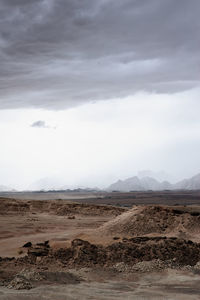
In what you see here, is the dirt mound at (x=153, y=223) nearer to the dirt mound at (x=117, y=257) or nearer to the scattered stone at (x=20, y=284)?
the dirt mound at (x=117, y=257)

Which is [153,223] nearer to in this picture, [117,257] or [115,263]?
[117,257]

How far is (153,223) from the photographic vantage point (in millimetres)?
23328

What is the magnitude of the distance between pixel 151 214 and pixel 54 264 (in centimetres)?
1020

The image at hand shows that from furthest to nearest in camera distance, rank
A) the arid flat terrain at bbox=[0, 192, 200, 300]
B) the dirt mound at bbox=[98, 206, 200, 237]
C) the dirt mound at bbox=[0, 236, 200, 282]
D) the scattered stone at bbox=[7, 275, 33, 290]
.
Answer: the dirt mound at bbox=[98, 206, 200, 237] → the dirt mound at bbox=[0, 236, 200, 282] → the arid flat terrain at bbox=[0, 192, 200, 300] → the scattered stone at bbox=[7, 275, 33, 290]

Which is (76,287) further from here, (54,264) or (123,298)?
(54,264)

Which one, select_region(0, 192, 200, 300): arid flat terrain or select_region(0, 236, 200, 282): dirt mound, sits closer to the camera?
select_region(0, 192, 200, 300): arid flat terrain

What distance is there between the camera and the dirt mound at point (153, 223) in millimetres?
22516

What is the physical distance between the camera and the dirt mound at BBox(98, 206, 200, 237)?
22.5 m

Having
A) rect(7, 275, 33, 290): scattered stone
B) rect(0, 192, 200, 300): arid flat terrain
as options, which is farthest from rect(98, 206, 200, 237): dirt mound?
rect(7, 275, 33, 290): scattered stone

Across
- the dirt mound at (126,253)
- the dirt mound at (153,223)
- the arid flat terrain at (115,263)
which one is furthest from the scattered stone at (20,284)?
the dirt mound at (153,223)

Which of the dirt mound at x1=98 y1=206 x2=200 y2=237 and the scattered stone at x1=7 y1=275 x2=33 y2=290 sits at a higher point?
the dirt mound at x1=98 y1=206 x2=200 y2=237

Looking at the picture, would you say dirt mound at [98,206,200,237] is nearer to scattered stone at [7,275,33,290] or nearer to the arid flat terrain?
the arid flat terrain

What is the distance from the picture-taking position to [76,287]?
12062mm

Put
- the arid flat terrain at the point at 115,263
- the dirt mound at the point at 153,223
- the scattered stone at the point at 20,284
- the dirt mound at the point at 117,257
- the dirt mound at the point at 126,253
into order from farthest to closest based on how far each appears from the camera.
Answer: the dirt mound at the point at 153,223
the dirt mound at the point at 126,253
the dirt mound at the point at 117,257
the arid flat terrain at the point at 115,263
the scattered stone at the point at 20,284
